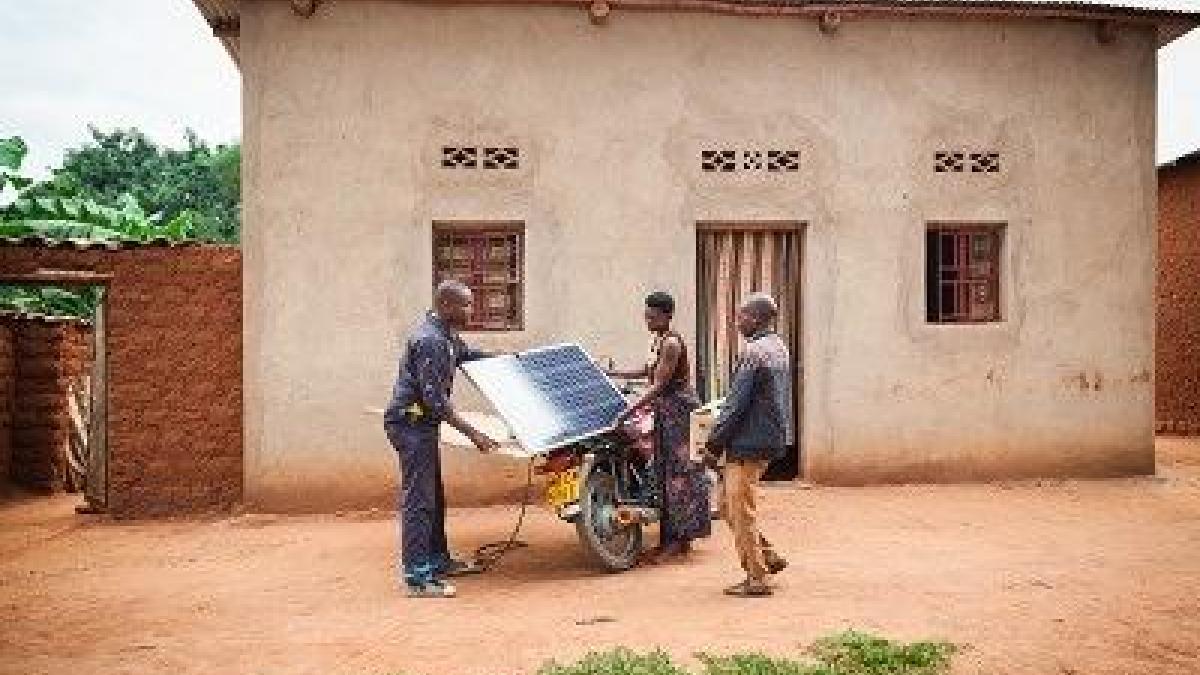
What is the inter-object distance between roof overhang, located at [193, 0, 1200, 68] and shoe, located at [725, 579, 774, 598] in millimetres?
5586

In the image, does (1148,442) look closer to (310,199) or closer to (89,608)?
(310,199)

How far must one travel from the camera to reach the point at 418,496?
6422 mm

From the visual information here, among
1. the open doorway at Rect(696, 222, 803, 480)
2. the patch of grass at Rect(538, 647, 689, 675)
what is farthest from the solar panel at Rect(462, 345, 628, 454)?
the open doorway at Rect(696, 222, 803, 480)

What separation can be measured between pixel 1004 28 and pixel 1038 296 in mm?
2707

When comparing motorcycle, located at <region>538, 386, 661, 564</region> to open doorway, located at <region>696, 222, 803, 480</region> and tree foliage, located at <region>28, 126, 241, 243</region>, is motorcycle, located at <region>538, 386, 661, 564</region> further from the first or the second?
→ tree foliage, located at <region>28, 126, 241, 243</region>

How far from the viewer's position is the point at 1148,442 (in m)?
10.2

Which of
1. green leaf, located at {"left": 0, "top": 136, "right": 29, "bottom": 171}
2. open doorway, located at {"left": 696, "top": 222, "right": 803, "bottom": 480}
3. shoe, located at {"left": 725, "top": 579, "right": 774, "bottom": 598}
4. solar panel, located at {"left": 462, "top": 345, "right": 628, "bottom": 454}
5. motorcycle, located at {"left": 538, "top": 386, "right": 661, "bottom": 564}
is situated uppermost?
green leaf, located at {"left": 0, "top": 136, "right": 29, "bottom": 171}

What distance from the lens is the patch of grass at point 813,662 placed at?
4.43 metres

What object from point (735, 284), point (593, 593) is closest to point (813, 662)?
point (593, 593)

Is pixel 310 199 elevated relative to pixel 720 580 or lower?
elevated

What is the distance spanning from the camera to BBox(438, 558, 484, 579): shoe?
6.80m

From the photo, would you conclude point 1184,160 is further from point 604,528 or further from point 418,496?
point 418,496

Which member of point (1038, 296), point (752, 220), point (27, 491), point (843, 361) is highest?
point (752, 220)

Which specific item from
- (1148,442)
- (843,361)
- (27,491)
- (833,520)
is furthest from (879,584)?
(27,491)
